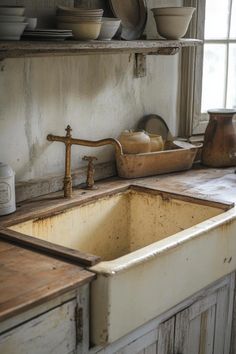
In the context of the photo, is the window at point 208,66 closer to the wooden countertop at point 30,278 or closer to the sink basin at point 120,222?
the sink basin at point 120,222

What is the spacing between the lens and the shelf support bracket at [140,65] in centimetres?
237

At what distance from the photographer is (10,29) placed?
1.58m

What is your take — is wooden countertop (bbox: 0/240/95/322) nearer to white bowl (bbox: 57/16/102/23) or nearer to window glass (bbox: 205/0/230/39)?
white bowl (bbox: 57/16/102/23)

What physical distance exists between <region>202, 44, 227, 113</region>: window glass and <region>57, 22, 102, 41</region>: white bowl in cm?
103

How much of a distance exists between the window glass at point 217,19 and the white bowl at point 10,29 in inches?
52.3

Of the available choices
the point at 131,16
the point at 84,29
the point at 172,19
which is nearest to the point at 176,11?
the point at 172,19

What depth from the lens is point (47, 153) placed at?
6.82 feet

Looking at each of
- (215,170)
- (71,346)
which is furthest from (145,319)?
(215,170)

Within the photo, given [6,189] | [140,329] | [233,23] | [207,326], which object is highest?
[233,23]

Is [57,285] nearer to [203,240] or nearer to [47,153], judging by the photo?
[203,240]

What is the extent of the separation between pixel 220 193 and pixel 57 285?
99cm

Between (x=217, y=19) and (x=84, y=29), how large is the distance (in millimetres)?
1146

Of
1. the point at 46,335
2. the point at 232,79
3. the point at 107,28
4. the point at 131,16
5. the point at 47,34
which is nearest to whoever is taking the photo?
the point at 46,335

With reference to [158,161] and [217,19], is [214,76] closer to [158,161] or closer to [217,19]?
[217,19]
